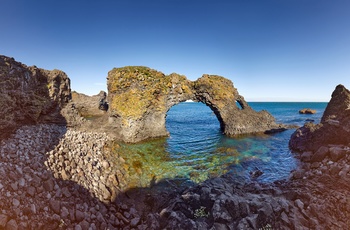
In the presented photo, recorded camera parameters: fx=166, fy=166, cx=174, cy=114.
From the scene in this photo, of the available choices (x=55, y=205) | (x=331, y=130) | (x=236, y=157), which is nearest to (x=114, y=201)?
(x=55, y=205)

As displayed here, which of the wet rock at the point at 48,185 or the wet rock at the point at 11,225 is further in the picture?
the wet rock at the point at 48,185

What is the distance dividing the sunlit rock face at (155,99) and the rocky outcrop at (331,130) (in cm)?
1022

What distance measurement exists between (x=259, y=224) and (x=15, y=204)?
10.1 m

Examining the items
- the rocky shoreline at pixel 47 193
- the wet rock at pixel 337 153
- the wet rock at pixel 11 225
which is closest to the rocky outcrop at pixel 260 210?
the rocky shoreline at pixel 47 193

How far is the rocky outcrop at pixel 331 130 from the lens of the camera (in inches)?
643

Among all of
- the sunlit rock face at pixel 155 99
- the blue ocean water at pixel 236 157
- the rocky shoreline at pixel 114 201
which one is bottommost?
the blue ocean water at pixel 236 157

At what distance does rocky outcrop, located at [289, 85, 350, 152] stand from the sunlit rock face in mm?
10223

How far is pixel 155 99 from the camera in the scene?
25.8 metres

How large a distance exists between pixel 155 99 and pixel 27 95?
1494cm

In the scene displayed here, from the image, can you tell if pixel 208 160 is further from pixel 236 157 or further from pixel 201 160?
pixel 236 157

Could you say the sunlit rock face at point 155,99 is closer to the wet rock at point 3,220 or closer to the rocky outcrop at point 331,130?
the rocky outcrop at point 331,130

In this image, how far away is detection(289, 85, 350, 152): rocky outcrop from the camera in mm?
16344

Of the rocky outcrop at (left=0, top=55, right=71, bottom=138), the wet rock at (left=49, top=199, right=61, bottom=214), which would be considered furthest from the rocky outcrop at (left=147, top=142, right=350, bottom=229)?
the rocky outcrop at (left=0, top=55, right=71, bottom=138)

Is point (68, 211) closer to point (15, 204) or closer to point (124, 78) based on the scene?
point (15, 204)
